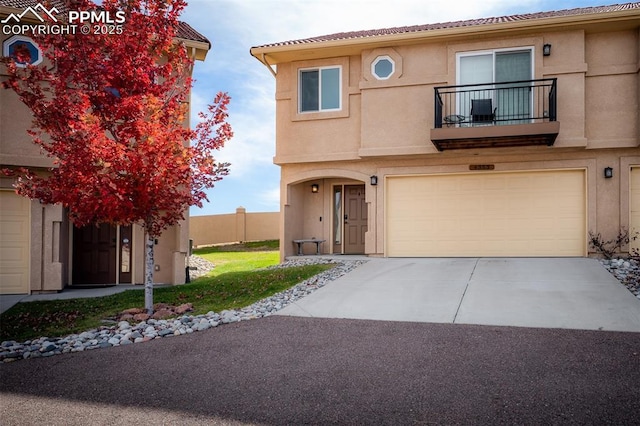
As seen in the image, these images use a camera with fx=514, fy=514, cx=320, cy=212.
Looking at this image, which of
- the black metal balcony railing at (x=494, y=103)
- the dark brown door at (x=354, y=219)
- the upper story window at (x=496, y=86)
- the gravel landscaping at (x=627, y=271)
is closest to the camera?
the gravel landscaping at (x=627, y=271)

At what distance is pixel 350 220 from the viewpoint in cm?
1628

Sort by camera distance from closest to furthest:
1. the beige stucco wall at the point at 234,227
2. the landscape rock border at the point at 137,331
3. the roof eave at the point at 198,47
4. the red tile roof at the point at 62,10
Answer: the landscape rock border at the point at 137,331
the red tile roof at the point at 62,10
the roof eave at the point at 198,47
the beige stucco wall at the point at 234,227

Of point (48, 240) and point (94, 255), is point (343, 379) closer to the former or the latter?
point (48, 240)

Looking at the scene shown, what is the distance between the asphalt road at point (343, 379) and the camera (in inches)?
181

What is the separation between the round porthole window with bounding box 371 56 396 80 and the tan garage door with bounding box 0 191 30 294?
385 inches

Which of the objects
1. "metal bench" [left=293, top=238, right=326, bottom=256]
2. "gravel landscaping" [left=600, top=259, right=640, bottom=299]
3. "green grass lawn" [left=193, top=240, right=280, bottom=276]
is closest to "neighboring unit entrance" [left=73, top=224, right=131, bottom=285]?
"green grass lawn" [left=193, top=240, right=280, bottom=276]

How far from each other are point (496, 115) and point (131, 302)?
32.7 feet

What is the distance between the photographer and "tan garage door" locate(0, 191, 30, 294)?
40.9ft

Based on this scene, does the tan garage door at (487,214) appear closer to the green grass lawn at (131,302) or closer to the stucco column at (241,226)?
the green grass lawn at (131,302)

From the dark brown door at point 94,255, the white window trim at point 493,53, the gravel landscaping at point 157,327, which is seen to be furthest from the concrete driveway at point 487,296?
the dark brown door at point 94,255

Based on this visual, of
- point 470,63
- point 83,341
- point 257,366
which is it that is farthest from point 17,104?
point 470,63

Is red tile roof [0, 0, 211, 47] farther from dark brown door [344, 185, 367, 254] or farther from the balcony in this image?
the balcony

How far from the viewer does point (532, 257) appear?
44.2 feet

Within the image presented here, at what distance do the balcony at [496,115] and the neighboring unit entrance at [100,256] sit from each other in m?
8.69
